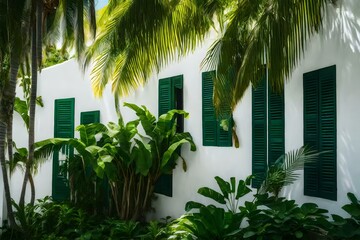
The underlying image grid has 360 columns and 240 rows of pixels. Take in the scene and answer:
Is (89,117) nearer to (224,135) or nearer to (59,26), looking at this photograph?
(59,26)

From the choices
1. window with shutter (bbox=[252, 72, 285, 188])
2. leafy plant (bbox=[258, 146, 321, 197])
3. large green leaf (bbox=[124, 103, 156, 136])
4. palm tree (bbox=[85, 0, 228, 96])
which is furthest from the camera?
large green leaf (bbox=[124, 103, 156, 136])

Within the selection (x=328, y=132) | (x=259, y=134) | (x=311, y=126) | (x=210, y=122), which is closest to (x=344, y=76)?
(x=328, y=132)

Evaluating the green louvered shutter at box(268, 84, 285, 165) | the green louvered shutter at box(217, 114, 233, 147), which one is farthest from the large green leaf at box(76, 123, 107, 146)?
the green louvered shutter at box(268, 84, 285, 165)

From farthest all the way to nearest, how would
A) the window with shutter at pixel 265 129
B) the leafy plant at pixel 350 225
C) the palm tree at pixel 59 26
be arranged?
the palm tree at pixel 59 26
the window with shutter at pixel 265 129
the leafy plant at pixel 350 225

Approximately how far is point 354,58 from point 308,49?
33.9 inches

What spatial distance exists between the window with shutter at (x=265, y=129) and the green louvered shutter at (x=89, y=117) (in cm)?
390

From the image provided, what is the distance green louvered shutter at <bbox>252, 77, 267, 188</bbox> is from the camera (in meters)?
7.04

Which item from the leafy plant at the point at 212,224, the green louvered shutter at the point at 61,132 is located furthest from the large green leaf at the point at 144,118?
the green louvered shutter at the point at 61,132

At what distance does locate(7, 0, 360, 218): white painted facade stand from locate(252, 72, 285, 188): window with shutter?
0.13m

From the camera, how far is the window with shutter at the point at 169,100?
870 cm

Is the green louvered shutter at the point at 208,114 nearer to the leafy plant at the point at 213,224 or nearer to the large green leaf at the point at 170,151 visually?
the large green leaf at the point at 170,151

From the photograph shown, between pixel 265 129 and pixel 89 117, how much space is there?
4402 millimetres

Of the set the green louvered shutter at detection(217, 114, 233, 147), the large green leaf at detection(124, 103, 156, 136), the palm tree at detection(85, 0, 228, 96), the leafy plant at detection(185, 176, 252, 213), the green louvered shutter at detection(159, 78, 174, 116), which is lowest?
the leafy plant at detection(185, 176, 252, 213)

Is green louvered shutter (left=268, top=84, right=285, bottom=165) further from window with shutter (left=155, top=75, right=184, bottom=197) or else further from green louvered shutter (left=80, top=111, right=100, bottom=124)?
green louvered shutter (left=80, top=111, right=100, bottom=124)
